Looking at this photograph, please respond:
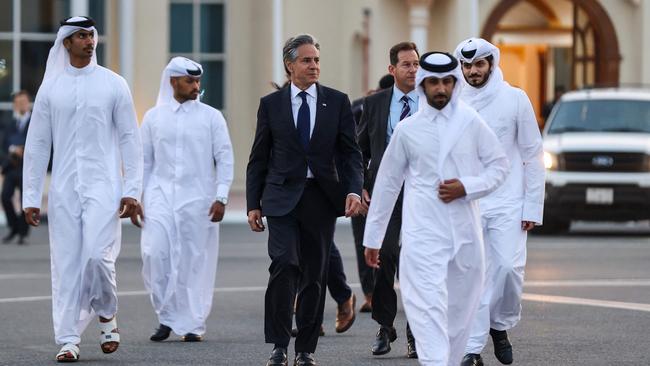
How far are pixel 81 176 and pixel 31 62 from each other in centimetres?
2306

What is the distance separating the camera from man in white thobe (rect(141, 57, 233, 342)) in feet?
43.5

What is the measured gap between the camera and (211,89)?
117ft

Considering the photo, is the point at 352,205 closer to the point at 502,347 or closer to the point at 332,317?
the point at 502,347

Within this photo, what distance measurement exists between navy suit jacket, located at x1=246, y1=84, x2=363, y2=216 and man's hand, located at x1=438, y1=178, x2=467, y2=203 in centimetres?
154

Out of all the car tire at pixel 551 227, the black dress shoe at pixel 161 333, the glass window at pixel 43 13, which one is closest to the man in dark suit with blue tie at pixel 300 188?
the black dress shoe at pixel 161 333

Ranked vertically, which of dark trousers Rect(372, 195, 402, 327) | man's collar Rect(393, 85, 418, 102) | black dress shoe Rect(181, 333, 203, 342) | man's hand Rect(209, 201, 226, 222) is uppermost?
man's collar Rect(393, 85, 418, 102)

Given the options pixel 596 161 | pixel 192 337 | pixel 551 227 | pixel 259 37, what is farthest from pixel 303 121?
pixel 259 37

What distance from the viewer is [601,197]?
23.9 meters

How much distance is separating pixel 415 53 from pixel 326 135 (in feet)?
5.47

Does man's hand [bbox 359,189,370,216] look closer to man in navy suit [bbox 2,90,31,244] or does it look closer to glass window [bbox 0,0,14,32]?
man in navy suit [bbox 2,90,31,244]

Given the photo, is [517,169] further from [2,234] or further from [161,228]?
[2,234]

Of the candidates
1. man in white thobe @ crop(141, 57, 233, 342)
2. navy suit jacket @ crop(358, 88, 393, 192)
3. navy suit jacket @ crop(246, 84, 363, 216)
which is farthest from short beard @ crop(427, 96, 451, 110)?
man in white thobe @ crop(141, 57, 233, 342)

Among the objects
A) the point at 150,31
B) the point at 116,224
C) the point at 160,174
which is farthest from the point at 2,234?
the point at 116,224

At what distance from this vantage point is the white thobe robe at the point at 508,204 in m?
11.1
